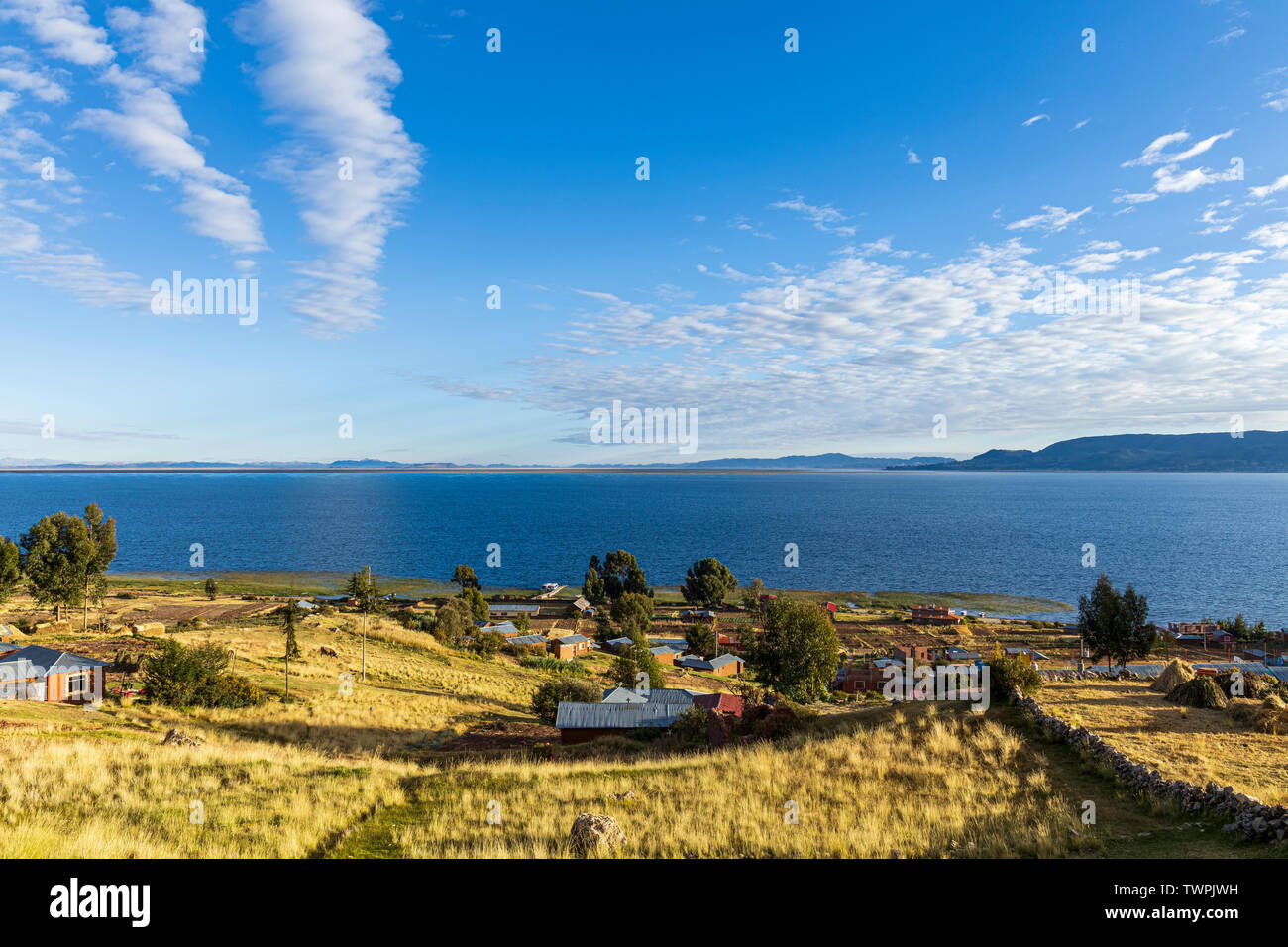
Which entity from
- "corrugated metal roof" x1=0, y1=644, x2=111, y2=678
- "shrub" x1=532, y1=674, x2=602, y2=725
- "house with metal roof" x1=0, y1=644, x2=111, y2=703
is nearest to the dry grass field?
"house with metal roof" x1=0, y1=644, x2=111, y2=703

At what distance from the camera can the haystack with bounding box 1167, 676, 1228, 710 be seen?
23.9m

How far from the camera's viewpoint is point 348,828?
13414 mm

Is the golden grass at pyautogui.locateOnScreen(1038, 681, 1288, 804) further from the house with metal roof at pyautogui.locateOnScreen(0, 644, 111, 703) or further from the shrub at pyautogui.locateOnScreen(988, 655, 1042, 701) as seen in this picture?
the house with metal roof at pyautogui.locateOnScreen(0, 644, 111, 703)

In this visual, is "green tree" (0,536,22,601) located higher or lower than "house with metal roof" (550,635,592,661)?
higher

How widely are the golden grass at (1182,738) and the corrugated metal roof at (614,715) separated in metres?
15.8

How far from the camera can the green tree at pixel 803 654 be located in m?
43.6

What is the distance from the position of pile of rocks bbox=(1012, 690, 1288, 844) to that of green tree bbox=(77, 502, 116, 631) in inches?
2566

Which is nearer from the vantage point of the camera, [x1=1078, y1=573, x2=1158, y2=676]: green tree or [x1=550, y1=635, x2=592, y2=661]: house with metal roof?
[x1=1078, y1=573, x2=1158, y2=676]: green tree

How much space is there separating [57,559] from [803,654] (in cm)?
6189
